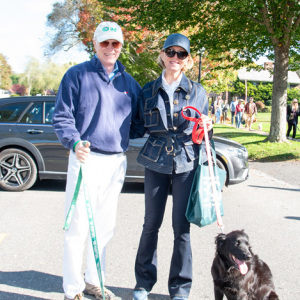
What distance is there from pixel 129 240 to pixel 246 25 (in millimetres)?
11019

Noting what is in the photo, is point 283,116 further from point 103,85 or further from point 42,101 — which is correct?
point 103,85

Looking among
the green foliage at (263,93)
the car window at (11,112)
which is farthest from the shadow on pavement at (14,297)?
the green foliage at (263,93)

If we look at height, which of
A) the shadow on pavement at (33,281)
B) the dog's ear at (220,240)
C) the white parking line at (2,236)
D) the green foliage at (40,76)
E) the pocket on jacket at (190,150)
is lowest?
the white parking line at (2,236)

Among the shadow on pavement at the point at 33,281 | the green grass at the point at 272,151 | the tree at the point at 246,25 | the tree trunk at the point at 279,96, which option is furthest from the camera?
the tree trunk at the point at 279,96

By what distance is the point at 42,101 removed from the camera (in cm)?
682

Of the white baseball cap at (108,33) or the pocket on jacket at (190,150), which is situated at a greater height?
the white baseball cap at (108,33)

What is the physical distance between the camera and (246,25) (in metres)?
13.2

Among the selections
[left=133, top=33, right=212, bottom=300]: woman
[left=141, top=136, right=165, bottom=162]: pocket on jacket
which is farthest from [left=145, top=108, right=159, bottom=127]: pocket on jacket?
[left=141, top=136, right=165, bottom=162]: pocket on jacket

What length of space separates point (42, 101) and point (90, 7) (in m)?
20.1

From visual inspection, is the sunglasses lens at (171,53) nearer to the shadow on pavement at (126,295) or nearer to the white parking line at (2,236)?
the shadow on pavement at (126,295)

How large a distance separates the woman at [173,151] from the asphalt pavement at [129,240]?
1.49ft

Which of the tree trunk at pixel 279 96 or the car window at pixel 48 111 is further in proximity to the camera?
the tree trunk at pixel 279 96

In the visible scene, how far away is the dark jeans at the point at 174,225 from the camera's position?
2881 mm

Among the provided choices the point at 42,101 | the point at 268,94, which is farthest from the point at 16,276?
the point at 268,94
